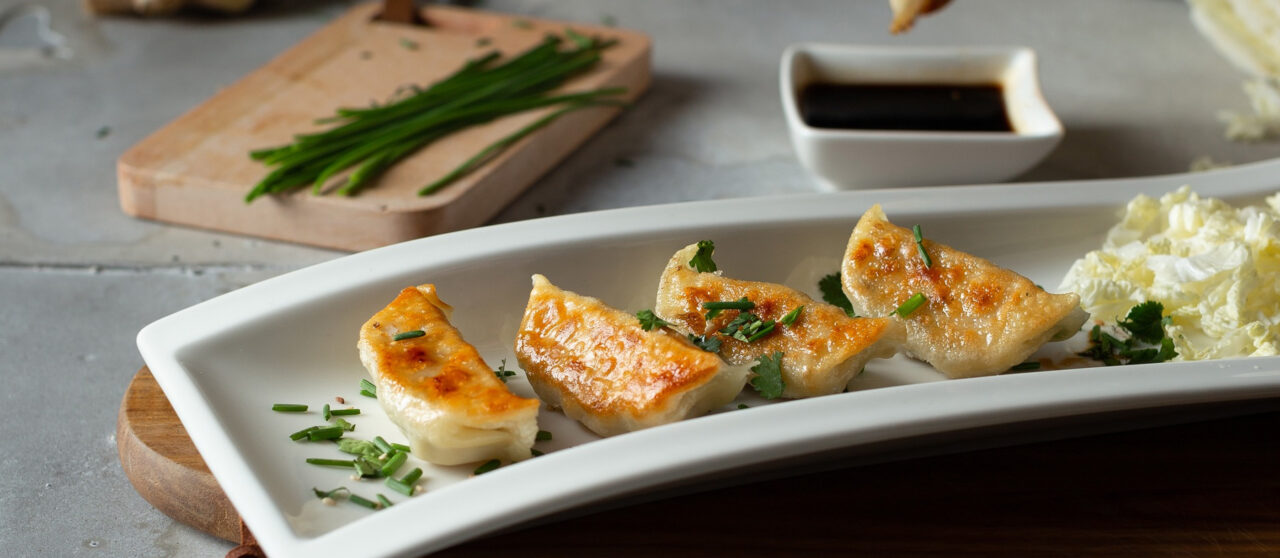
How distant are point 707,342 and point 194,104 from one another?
8.68 feet

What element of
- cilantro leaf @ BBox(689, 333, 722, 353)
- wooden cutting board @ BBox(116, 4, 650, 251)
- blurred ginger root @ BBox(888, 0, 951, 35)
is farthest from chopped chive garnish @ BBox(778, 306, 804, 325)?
wooden cutting board @ BBox(116, 4, 650, 251)

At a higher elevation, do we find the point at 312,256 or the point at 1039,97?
the point at 1039,97

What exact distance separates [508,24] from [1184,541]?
118 inches

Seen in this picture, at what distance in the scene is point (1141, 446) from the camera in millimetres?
2195

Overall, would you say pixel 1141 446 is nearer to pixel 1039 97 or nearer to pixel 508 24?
pixel 1039 97

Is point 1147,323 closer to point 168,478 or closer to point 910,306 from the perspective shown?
point 910,306

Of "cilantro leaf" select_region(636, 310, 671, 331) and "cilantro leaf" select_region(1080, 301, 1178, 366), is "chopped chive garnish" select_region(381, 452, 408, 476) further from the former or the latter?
"cilantro leaf" select_region(1080, 301, 1178, 366)

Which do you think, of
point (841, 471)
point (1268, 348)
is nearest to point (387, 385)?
point (841, 471)

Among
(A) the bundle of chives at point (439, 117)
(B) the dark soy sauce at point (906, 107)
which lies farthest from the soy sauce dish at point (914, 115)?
(A) the bundle of chives at point (439, 117)

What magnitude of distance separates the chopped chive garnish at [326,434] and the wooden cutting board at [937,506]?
0.65 feet

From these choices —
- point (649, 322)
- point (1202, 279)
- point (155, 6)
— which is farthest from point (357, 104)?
point (1202, 279)

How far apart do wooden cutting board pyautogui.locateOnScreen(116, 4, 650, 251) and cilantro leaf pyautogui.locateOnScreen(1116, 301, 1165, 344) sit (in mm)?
1665

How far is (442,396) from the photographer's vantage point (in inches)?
75.0

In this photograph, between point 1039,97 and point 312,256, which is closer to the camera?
point 312,256
